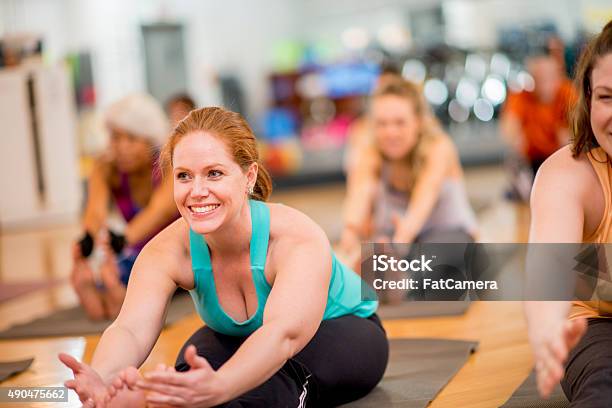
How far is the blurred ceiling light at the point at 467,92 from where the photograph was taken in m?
10.2

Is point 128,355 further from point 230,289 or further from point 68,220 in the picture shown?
point 68,220

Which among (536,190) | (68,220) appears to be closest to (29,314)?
(536,190)

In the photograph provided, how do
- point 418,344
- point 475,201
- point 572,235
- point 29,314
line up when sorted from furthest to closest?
point 475,201 < point 29,314 < point 418,344 < point 572,235

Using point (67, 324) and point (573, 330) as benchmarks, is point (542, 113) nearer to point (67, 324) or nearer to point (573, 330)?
point (67, 324)

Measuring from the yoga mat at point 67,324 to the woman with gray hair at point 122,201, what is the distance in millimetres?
78

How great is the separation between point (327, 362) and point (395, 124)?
167 cm

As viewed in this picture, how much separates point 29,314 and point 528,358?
2.19 metres

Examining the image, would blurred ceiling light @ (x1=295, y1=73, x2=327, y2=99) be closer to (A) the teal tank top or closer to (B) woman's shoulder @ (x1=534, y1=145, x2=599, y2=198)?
(A) the teal tank top

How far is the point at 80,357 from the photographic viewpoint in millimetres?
3107

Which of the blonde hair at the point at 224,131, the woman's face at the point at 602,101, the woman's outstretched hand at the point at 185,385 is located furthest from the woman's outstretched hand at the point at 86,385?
the woman's face at the point at 602,101

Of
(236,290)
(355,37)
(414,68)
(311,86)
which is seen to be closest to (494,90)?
(414,68)

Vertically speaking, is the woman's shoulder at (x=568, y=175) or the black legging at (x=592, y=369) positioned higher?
the woman's shoulder at (x=568, y=175)

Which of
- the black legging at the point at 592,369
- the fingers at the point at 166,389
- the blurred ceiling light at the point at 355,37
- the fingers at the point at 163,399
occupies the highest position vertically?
the blurred ceiling light at the point at 355,37

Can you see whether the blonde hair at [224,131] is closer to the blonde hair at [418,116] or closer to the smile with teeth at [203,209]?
the smile with teeth at [203,209]
